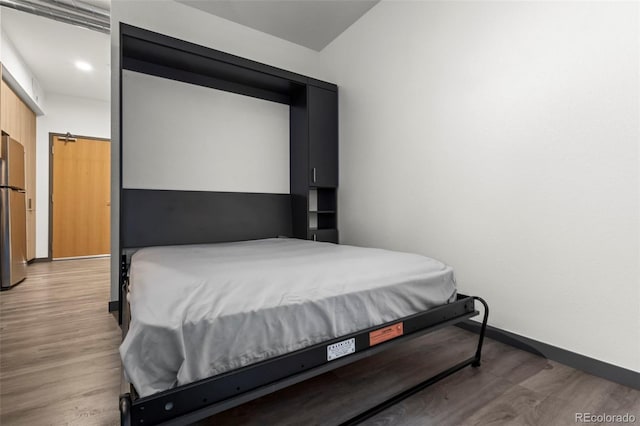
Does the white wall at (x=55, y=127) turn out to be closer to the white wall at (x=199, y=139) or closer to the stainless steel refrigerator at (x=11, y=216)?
the stainless steel refrigerator at (x=11, y=216)

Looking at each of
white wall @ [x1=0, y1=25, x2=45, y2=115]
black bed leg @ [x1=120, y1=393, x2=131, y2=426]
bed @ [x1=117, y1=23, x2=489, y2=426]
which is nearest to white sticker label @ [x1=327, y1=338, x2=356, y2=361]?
bed @ [x1=117, y1=23, x2=489, y2=426]

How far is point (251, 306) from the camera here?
3.50 ft

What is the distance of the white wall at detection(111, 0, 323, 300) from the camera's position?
2.77 metres

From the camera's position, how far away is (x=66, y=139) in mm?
5516

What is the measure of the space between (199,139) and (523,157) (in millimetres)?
2834

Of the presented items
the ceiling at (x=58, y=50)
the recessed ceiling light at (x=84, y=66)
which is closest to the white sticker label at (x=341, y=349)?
the ceiling at (x=58, y=50)

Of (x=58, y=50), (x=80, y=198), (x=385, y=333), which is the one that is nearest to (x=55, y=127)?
(x=80, y=198)

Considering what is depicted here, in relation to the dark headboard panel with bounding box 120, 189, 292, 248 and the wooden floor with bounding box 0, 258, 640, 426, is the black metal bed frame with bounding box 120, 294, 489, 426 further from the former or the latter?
the dark headboard panel with bounding box 120, 189, 292, 248

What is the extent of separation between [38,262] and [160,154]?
13.6ft

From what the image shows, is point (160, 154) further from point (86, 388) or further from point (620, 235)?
point (620, 235)

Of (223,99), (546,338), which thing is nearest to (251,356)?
(546,338)

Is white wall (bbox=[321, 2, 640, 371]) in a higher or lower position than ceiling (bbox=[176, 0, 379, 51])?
lower

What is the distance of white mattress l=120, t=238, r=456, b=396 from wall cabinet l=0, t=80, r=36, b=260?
13.2 feet

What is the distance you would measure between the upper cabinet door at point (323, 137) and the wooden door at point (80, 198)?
15.2 ft
